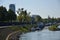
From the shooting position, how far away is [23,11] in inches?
3142

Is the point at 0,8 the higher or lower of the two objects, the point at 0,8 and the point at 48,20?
the higher

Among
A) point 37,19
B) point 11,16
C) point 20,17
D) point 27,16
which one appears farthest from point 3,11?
point 37,19

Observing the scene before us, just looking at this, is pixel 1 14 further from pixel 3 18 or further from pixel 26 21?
pixel 26 21

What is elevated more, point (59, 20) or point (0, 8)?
point (0, 8)

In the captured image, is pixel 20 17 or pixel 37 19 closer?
pixel 20 17

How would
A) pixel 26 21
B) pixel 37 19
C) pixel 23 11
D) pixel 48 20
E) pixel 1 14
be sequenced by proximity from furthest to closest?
1. pixel 48 20
2. pixel 37 19
3. pixel 26 21
4. pixel 23 11
5. pixel 1 14

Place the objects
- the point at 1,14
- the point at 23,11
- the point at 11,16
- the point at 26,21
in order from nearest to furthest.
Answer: the point at 1,14 < the point at 11,16 < the point at 23,11 < the point at 26,21

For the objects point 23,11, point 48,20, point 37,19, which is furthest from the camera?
point 48,20

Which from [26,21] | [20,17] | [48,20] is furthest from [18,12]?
[48,20]

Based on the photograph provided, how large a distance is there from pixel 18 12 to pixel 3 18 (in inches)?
564

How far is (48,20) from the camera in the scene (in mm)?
145125

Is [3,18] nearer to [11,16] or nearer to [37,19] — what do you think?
[11,16]

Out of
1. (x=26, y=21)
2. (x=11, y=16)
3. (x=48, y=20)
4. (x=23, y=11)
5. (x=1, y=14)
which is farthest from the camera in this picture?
(x=48, y=20)

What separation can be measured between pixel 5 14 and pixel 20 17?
12031 mm
